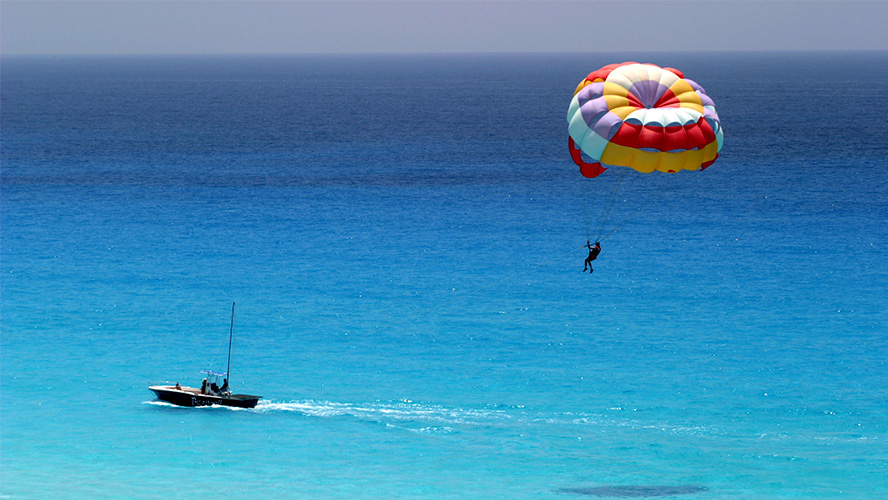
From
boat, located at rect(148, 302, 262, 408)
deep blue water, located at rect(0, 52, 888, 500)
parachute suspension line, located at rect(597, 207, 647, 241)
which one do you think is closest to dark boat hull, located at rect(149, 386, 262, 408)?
boat, located at rect(148, 302, 262, 408)

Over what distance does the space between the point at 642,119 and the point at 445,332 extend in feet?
75.4

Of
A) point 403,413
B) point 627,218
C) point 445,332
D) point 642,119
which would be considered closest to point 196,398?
point 403,413

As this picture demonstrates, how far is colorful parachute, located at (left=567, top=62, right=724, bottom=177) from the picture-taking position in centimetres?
3416

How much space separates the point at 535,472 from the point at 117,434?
16.9 meters

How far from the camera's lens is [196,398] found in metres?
44.9

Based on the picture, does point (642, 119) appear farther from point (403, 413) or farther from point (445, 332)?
point (445, 332)

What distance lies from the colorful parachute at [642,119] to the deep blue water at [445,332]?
11840mm

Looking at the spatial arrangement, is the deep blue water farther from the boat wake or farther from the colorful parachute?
the colorful parachute

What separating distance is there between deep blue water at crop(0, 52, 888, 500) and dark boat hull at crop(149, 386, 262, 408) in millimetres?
538

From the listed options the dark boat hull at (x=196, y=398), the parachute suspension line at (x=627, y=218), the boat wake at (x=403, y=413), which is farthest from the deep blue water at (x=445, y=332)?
the parachute suspension line at (x=627, y=218)

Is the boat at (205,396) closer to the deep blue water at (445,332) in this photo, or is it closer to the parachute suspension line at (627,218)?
the deep blue water at (445,332)

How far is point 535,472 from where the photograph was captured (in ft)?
127

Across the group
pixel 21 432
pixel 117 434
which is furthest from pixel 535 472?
pixel 21 432

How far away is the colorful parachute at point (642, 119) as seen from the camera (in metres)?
34.2
